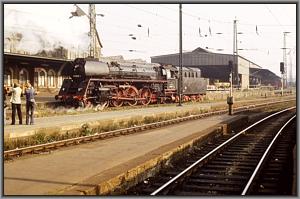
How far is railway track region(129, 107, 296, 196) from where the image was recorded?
8.34m

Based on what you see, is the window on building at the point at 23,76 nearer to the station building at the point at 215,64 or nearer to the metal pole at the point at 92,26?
the metal pole at the point at 92,26

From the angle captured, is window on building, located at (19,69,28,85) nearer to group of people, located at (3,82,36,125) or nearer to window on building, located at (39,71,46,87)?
window on building, located at (39,71,46,87)

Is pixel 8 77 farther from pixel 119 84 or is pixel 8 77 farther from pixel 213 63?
pixel 213 63

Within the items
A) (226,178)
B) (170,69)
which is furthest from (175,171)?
(170,69)

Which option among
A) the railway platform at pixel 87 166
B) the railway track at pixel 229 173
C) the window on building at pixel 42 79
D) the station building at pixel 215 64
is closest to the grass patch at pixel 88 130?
the railway platform at pixel 87 166

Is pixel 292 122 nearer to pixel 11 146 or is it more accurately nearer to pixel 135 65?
pixel 135 65

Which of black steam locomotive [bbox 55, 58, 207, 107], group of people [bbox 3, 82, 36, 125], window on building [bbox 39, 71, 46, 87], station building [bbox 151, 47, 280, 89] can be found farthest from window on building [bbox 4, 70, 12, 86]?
station building [bbox 151, 47, 280, 89]

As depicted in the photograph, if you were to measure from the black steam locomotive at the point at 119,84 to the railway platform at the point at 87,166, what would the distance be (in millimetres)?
9979

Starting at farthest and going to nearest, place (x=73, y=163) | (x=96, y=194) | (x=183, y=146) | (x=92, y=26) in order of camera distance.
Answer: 1. (x=92, y=26)
2. (x=183, y=146)
3. (x=73, y=163)
4. (x=96, y=194)

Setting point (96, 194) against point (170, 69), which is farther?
point (170, 69)

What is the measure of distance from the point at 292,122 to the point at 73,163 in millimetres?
17085

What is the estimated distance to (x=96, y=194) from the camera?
7.01 m

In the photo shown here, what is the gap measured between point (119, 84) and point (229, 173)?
16303 millimetres

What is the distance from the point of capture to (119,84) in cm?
2572
